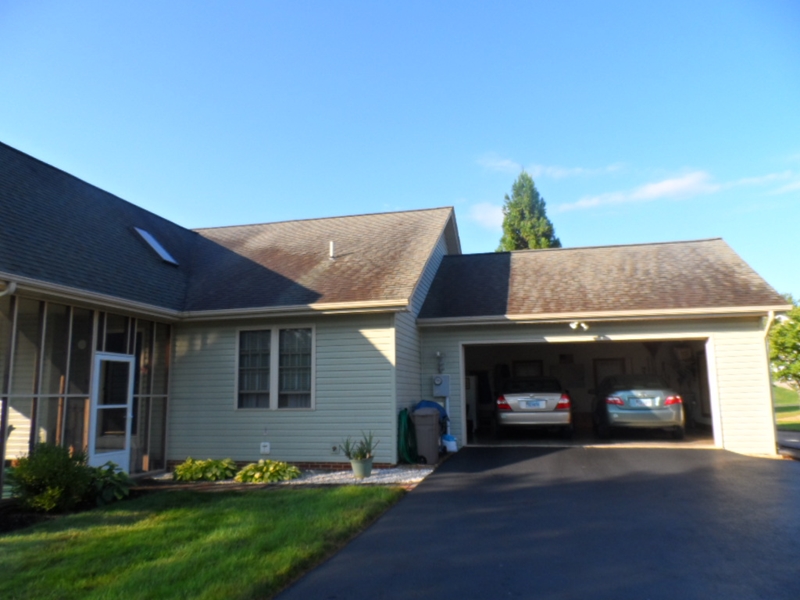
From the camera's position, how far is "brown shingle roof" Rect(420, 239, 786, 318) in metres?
11.5

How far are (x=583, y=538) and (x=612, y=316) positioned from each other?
21.9ft

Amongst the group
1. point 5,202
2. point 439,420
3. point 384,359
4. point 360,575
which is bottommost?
point 360,575

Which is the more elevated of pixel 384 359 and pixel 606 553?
pixel 384 359

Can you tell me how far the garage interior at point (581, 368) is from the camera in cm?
1585

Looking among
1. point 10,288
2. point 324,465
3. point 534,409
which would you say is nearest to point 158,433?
point 324,465

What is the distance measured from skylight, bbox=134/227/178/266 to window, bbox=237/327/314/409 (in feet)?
9.75

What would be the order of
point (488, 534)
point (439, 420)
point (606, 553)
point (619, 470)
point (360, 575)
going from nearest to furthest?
point (360, 575)
point (606, 553)
point (488, 534)
point (619, 470)
point (439, 420)

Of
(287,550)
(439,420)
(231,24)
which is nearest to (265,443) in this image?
(439,420)

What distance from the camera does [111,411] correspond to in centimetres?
958

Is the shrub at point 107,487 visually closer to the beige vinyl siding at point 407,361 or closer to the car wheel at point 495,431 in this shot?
the beige vinyl siding at point 407,361

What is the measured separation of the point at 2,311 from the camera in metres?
7.84

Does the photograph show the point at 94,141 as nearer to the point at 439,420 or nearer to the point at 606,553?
the point at 439,420

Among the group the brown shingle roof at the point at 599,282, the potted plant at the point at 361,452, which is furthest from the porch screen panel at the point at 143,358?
the brown shingle roof at the point at 599,282

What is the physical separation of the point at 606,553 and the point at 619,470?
14.1ft
